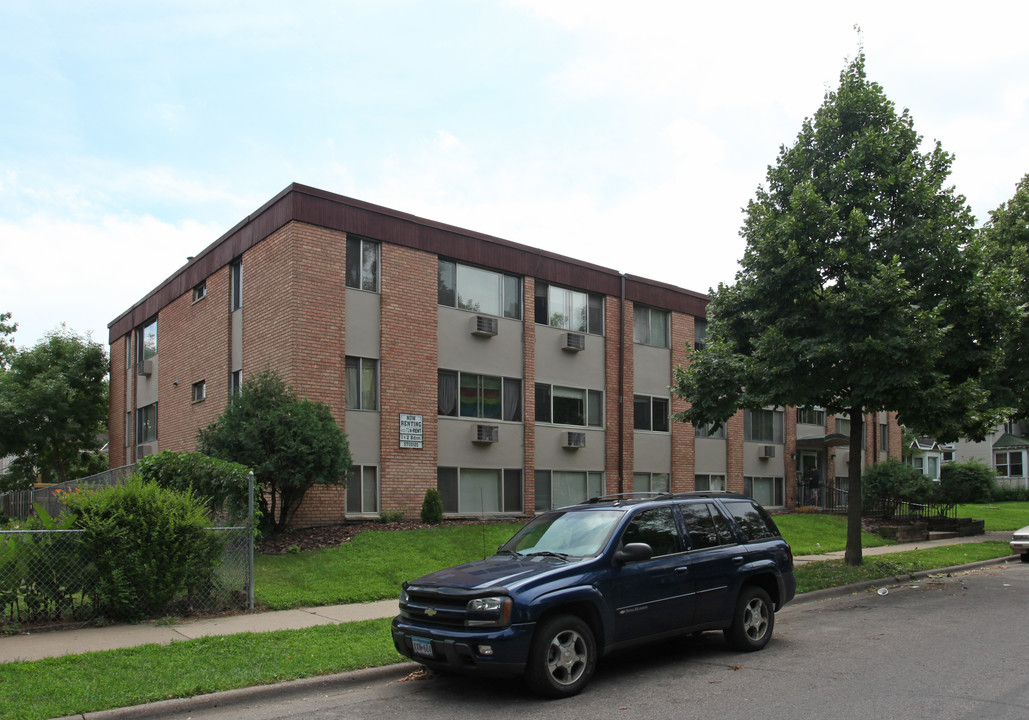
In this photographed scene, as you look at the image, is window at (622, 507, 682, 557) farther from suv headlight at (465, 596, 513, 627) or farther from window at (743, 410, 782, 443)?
window at (743, 410, 782, 443)

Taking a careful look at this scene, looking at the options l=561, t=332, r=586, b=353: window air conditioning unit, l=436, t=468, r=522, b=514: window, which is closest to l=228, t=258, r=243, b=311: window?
l=436, t=468, r=522, b=514: window

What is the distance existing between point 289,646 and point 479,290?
13965mm

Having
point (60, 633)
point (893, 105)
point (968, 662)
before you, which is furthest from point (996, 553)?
point (60, 633)

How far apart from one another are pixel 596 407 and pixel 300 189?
10430 millimetres

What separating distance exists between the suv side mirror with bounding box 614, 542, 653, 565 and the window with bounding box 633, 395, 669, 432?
18.0 metres

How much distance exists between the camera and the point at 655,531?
8.16 meters

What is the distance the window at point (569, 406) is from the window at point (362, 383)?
5059 mm

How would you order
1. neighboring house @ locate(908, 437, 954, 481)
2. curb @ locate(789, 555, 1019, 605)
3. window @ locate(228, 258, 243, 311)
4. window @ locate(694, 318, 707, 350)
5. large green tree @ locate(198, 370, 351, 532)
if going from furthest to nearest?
neighboring house @ locate(908, 437, 954, 481)
window @ locate(694, 318, 707, 350)
window @ locate(228, 258, 243, 311)
large green tree @ locate(198, 370, 351, 532)
curb @ locate(789, 555, 1019, 605)

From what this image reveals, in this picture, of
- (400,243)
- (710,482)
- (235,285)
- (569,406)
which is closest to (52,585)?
(400,243)

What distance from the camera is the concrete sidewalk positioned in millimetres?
8547

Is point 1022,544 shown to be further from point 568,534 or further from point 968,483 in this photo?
point 968,483

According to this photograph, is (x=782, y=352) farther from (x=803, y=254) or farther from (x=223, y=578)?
(x=223, y=578)

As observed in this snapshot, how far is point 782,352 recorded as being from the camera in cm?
1430

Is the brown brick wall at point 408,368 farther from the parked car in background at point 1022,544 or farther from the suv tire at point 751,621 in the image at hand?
the parked car in background at point 1022,544
